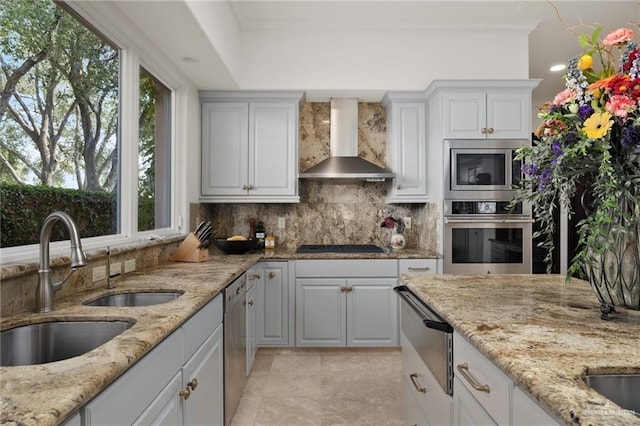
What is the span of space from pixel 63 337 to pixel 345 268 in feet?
7.48

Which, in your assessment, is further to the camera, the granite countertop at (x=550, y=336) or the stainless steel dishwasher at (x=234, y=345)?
the stainless steel dishwasher at (x=234, y=345)

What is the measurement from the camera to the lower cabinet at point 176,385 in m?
0.94

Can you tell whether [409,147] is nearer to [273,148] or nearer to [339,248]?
[339,248]

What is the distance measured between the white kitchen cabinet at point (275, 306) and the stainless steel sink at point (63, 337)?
1.99m

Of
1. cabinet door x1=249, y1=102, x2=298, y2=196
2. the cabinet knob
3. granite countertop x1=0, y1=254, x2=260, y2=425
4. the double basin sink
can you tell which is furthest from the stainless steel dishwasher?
cabinet door x1=249, y1=102, x2=298, y2=196

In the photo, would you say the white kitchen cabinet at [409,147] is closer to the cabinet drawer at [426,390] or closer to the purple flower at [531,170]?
the cabinet drawer at [426,390]

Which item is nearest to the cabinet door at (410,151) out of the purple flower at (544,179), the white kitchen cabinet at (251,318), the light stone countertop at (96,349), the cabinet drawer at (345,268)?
the cabinet drawer at (345,268)

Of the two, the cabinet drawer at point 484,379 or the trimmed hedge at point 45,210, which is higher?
the trimmed hedge at point 45,210

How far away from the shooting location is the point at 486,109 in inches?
126

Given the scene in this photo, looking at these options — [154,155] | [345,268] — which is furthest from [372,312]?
[154,155]

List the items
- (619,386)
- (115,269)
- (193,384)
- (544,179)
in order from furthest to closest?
1. (115,269)
2. (193,384)
3. (544,179)
4. (619,386)

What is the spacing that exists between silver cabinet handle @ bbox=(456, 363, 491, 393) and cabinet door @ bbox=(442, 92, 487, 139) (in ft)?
7.73

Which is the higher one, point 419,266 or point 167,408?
point 419,266

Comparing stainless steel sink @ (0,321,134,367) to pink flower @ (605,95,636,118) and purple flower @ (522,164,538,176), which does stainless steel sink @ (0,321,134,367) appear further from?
pink flower @ (605,95,636,118)
